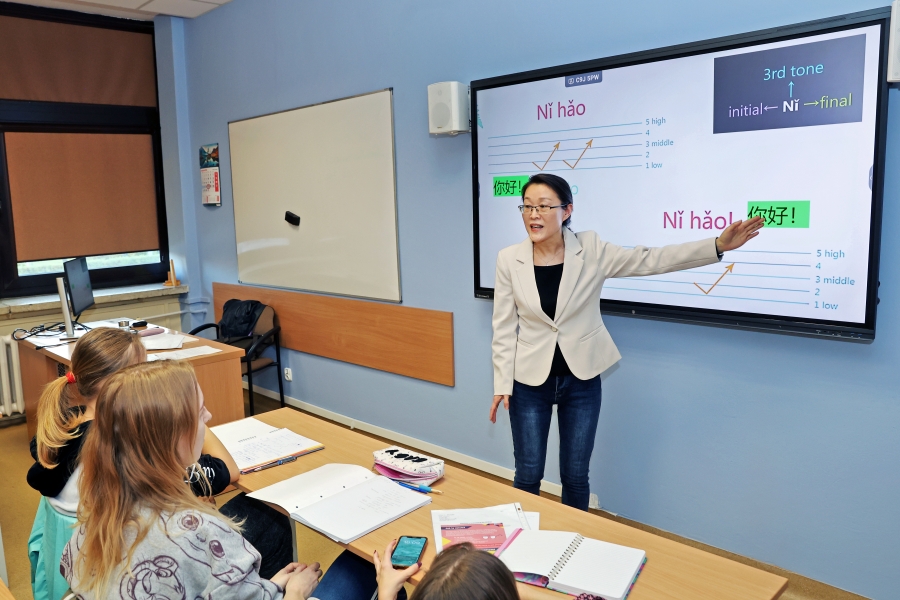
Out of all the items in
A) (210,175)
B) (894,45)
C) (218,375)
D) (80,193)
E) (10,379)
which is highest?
(894,45)

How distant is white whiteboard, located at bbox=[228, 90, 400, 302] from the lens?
394 cm

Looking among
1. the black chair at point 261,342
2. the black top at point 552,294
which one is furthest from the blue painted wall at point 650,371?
the black top at point 552,294

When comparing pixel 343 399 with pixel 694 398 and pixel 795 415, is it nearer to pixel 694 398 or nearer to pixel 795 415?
pixel 694 398

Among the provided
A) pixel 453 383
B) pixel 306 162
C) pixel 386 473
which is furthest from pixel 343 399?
pixel 386 473

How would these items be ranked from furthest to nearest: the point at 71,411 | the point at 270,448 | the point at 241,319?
1. the point at 241,319
2. the point at 270,448
3. the point at 71,411

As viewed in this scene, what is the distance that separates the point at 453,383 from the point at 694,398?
1.37 meters

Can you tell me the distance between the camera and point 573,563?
55.8 inches

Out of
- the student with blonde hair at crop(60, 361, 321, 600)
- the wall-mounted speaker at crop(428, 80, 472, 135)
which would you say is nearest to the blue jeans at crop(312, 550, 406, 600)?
the student with blonde hair at crop(60, 361, 321, 600)

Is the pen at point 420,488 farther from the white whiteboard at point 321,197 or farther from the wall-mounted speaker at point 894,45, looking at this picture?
the white whiteboard at point 321,197

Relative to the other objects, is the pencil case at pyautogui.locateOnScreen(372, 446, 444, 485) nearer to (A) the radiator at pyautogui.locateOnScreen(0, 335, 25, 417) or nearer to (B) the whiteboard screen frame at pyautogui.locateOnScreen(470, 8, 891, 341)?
(B) the whiteboard screen frame at pyautogui.locateOnScreen(470, 8, 891, 341)

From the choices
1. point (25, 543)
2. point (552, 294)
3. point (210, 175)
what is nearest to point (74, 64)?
point (210, 175)

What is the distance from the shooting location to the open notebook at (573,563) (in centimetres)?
134

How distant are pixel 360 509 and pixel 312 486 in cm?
20

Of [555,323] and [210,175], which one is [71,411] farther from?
[210,175]
